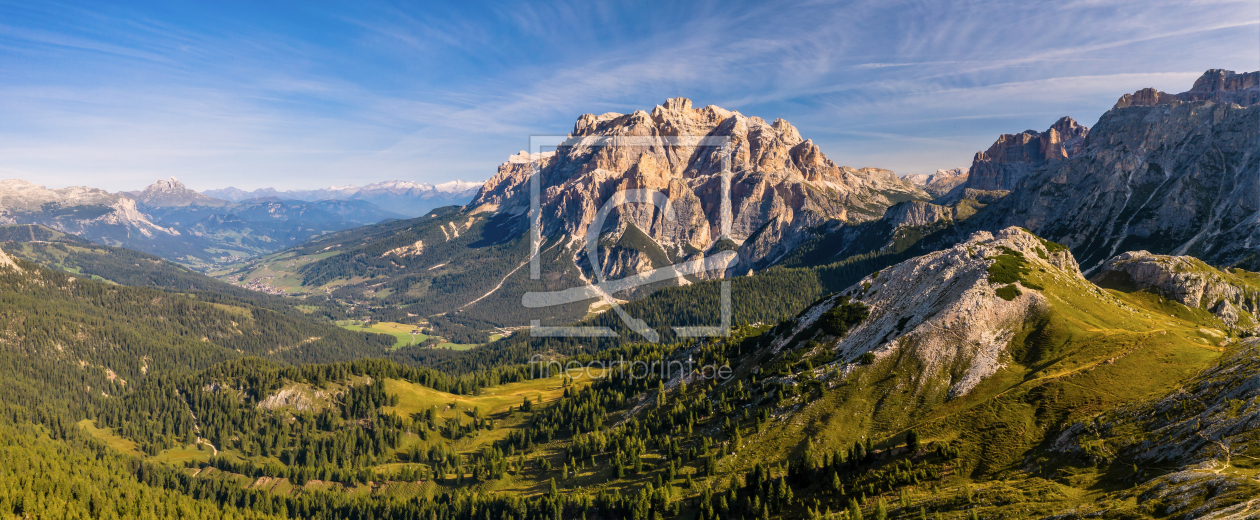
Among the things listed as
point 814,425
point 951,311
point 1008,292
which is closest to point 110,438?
point 814,425

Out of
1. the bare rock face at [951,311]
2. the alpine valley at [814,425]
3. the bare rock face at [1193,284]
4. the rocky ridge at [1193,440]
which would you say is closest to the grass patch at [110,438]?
the alpine valley at [814,425]

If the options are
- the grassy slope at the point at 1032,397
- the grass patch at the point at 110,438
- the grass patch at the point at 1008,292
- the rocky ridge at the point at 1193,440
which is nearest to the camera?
the rocky ridge at the point at 1193,440

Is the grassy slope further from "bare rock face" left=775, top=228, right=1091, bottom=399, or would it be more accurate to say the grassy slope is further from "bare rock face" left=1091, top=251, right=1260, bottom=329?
"bare rock face" left=1091, top=251, right=1260, bottom=329

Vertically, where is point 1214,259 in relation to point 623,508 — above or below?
above

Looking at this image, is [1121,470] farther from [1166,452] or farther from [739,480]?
[739,480]

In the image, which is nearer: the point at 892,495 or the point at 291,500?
the point at 892,495

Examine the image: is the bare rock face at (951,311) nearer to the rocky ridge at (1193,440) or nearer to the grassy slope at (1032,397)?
the grassy slope at (1032,397)

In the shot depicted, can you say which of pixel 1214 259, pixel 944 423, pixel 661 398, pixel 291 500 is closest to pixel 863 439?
pixel 944 423
